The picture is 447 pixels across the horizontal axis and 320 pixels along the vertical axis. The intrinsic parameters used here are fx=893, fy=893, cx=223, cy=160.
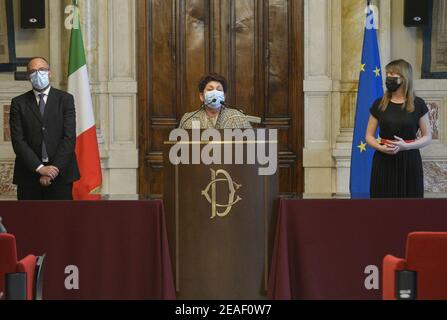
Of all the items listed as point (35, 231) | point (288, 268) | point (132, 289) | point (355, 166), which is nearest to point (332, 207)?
point (288, 268)

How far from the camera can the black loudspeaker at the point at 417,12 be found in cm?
966

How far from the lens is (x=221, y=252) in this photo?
18.8ft

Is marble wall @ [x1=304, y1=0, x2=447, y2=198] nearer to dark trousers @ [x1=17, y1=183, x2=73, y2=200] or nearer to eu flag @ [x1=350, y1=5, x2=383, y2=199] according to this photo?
eu flag @ [x1=350, y1=5, x2=383, y2=199]

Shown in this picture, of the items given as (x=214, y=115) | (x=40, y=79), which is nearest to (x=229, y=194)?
(x=214, y=115)

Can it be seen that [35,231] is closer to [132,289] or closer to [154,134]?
[132,289]

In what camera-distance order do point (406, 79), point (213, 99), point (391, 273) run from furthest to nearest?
point (406, 79)
point (213, 99)
point (391, 273)

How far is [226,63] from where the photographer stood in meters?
10.2

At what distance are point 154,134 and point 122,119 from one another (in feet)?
1.40

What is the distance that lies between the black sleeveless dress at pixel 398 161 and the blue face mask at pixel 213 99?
4.60ft

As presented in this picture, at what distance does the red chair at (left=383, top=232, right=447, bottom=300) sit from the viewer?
4.01 meters

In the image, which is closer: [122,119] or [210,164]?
[210,164]

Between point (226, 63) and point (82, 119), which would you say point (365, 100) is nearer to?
point (226, 63)

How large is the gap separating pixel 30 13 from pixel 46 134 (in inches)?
116

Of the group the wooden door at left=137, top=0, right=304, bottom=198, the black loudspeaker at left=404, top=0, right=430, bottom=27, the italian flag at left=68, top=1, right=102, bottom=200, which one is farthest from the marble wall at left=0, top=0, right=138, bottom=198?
the black loudspeaker at left=404, top=0, right=430, bottom=27
